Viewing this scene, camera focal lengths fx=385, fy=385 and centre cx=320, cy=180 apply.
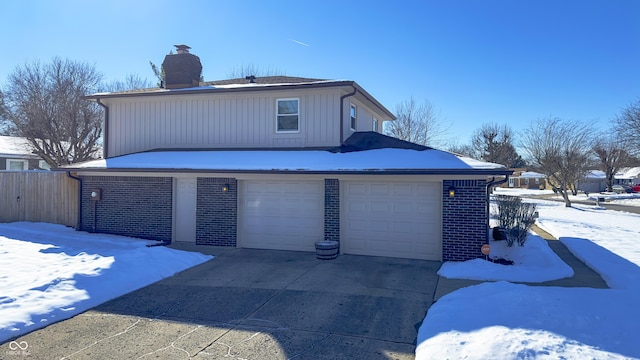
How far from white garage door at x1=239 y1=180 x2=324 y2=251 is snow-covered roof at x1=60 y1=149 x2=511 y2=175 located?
76 cm

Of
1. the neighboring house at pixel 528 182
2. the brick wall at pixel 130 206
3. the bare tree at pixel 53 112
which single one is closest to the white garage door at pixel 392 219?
the brick wall at pixel 130 206

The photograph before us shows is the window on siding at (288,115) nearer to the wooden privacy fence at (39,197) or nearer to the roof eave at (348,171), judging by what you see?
the roof eave at (348,171)

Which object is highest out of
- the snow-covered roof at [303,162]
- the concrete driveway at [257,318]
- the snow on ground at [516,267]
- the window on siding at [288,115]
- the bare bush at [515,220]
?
the window on siding at [288,115]

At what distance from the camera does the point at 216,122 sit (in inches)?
516

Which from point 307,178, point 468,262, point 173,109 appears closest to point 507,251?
point 468,262

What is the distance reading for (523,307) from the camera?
17.9 feet

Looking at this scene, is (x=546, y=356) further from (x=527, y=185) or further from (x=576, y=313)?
(x=527, y=185)

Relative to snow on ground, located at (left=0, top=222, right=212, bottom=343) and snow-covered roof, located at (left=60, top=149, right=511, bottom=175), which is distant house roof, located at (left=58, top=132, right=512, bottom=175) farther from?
snow on ground, located at (left=0, top=222, right=212, bottom=343)

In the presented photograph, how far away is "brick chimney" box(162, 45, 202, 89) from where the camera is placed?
14.9m

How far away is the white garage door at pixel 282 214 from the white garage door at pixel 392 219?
89cm

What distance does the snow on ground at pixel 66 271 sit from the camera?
229 inches

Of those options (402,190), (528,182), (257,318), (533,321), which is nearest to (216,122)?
(402,190)

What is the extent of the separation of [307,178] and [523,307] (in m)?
6.46

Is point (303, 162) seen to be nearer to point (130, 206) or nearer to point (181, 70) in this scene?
point (130, 206)
